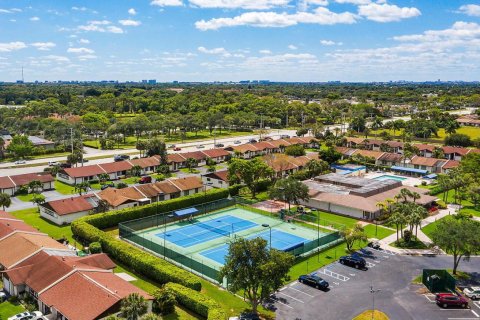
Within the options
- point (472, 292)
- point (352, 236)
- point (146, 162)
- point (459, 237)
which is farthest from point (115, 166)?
point (472, 292)

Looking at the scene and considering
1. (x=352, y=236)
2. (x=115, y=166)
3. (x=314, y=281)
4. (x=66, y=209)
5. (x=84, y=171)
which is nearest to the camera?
(x=314, y=281)

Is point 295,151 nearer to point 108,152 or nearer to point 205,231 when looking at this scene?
point 205,231

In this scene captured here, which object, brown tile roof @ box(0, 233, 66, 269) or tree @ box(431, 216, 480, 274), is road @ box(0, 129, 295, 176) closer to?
brown tile roof @ box(0, 233, 66, 269)

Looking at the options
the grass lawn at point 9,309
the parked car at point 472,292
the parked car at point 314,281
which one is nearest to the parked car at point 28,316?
the grass lawn at point 9,309

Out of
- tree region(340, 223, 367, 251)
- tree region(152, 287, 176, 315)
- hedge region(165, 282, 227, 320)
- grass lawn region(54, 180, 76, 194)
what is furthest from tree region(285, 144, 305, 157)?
tree region(152, 287, 176, 315)

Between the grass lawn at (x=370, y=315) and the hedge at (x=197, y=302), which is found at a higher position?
the hedge at (x=197, y=302)

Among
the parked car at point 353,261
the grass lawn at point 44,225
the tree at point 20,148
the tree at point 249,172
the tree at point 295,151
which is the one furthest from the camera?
the tree at point 295,151

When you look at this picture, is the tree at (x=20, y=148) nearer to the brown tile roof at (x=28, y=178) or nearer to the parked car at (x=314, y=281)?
the brown tile roof at (x=28, y=178)
